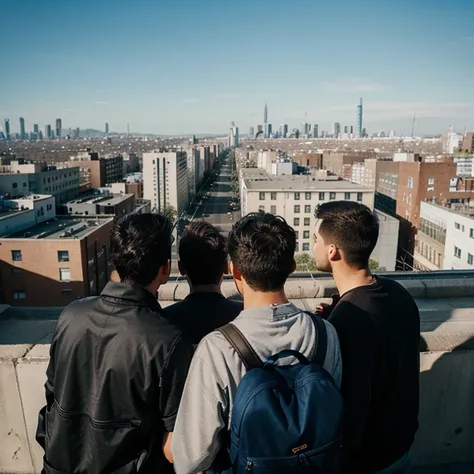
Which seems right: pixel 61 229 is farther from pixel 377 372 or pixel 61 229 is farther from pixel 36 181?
pixel 377 372

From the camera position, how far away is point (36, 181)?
149 ft

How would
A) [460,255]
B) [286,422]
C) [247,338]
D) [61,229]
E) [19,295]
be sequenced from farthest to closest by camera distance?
[460,255] → [61,229] → [19,295] → [247,338] → [286,422]

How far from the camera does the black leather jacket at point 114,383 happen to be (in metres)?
1.54

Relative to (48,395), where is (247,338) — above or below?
above

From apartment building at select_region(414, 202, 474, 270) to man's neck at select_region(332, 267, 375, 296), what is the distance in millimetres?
25610

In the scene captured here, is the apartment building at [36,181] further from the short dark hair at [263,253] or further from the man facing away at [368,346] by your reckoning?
the short dark hair at [263,253]

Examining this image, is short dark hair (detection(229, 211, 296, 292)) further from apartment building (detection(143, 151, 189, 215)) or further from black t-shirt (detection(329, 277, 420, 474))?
apartment building (detection(143, 151, 189, 215))

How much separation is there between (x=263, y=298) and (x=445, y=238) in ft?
96.6

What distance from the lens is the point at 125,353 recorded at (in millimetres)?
1546

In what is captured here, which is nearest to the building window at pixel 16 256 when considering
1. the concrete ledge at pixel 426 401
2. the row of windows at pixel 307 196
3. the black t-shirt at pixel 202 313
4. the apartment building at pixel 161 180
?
the row of windows at pixel 307 196

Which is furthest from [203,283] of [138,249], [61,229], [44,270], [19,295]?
[61,229]

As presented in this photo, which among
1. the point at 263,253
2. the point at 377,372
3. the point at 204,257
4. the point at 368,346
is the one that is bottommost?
the point at 377,372

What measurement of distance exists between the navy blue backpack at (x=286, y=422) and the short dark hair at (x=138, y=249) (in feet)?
1.91

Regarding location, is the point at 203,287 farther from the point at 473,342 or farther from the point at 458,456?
the point at 458,456
